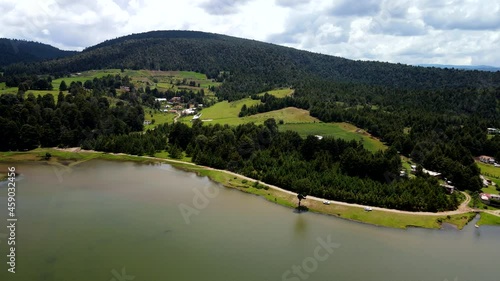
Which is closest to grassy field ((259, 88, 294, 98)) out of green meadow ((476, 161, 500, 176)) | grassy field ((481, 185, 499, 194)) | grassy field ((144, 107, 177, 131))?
grassy field ((144, 107, 177, 131))

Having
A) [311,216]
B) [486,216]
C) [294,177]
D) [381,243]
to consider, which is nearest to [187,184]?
[294,177]

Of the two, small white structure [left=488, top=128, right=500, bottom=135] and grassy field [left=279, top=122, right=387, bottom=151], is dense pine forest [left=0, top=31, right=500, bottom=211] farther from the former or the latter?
grassy field [left=279, top=122, right=387, bottom=151]

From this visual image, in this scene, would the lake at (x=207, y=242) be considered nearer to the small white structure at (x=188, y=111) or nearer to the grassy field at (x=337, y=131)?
the grassy field at (x=337, y=131)

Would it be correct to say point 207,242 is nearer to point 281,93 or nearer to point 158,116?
point 158,116

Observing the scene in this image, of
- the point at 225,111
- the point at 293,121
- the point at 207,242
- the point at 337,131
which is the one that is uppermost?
the point at 225,111

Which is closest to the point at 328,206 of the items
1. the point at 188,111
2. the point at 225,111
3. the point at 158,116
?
the point at 225,111

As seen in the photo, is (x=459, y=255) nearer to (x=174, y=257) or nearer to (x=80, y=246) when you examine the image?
(x=174, y=257)
